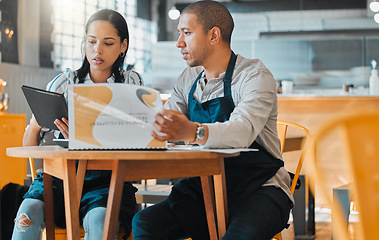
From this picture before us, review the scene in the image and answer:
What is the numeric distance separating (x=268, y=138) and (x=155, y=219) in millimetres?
502

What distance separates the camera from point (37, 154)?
149 cm

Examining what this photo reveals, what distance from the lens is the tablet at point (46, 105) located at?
5.33ft

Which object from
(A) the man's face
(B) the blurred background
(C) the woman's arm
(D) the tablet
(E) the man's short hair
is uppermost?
(B) the blurred background

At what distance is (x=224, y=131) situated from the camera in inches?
62.5

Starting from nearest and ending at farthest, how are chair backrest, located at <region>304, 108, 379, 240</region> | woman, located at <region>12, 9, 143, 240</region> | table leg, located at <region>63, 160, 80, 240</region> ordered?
chair backrest, located at <region>304, 108, 379, 240</region> < table leg, located at <region>63, 160, 80, 240</region> < woman, located at <region>12, 9, 143, 240</region>

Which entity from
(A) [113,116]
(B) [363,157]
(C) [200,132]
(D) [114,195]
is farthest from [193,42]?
(B) [363,157]

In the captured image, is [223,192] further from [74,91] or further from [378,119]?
[378,119]

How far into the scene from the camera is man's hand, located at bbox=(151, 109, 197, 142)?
4.66 feet

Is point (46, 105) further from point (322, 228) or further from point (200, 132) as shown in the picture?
point (322, 228)

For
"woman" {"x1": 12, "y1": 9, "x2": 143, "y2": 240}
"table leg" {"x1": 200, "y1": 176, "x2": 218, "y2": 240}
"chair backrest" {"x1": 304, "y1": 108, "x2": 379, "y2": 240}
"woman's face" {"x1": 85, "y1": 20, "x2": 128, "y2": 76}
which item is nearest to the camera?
"chair backrest" {"x1": 304, "y1": 108, "x2": 379, "y2": 240}

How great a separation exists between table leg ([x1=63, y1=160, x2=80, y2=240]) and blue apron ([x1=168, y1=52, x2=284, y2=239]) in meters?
0.37

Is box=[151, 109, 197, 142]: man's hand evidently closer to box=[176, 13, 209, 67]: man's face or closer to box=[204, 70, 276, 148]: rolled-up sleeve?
box=[204, 70, 276, 148]: rolled-up sleeve

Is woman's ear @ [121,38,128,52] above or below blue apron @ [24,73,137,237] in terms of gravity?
above

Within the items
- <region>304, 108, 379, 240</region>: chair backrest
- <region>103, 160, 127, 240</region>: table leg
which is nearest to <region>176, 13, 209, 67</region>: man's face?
<region>103, 160, 127, 240</region>: table leg
